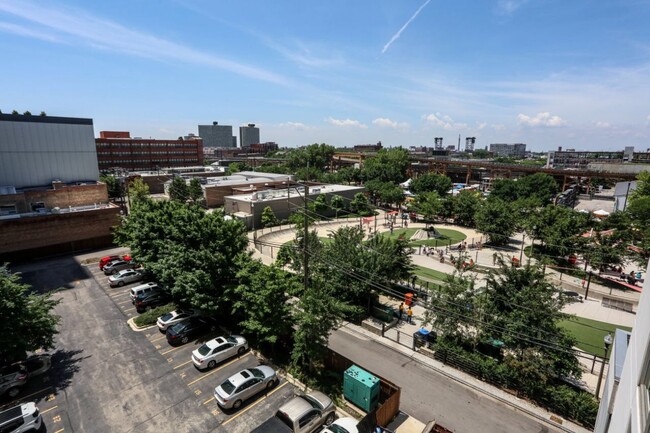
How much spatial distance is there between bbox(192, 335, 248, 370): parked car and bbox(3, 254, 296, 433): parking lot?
414 millimetres

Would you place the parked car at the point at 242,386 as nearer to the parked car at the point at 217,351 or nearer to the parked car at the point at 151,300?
the parked car at the point at 217,351

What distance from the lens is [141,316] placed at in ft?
75.7

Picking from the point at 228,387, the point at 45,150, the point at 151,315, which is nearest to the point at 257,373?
the point at 228,387

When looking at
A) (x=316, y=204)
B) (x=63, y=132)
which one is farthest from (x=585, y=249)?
(x=63, y=132)

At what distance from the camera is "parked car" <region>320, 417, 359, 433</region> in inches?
535

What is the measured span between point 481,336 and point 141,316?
2241cm

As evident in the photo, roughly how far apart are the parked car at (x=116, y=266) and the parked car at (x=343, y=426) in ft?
88.5

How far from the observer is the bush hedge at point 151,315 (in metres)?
22.6

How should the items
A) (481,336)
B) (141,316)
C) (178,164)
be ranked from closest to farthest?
(481,336)
(141,316)
(178,164)

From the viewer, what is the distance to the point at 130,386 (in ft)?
55.3

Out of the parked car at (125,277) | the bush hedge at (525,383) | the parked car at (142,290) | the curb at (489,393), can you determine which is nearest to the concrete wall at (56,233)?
the parked car at (125,277)

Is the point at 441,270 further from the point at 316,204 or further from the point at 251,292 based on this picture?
the point at 316,204

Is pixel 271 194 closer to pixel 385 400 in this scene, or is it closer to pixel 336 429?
pixel 385 400

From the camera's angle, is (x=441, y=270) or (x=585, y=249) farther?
(x=441, y=270)
